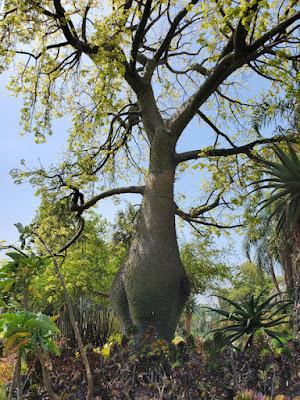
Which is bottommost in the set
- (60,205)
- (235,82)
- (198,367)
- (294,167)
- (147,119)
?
(198,367)

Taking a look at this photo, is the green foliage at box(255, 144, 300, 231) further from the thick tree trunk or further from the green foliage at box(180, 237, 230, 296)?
the green foliage at box(180, 237, 230, 296)

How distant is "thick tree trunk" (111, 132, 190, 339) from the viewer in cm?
819

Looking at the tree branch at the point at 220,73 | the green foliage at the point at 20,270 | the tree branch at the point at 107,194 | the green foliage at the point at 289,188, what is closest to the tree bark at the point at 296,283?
the green foliage at the point at 289,188

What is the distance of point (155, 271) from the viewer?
8.30 m

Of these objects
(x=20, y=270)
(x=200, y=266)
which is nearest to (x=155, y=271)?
(x=20, y=270)

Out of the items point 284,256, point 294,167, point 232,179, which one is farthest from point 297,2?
point 284,256

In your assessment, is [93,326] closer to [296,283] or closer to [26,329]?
[296,283]

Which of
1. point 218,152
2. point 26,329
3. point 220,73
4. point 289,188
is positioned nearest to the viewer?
point 26,329

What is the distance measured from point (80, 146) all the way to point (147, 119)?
249 centimetres

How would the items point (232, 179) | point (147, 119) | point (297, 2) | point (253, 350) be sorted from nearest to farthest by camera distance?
point (253, 350), point (297, 2), point (147, 119), point (232, 179)

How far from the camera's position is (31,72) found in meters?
11.0

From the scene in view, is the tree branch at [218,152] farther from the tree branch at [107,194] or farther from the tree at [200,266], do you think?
the tree at [200,266]

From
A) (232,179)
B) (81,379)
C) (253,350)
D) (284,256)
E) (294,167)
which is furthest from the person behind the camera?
(284,256)

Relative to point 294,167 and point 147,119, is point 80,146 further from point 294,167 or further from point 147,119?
point 294,167
